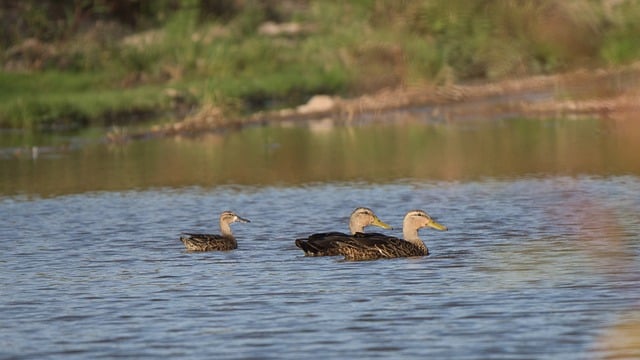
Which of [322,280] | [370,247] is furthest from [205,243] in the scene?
[322,280]

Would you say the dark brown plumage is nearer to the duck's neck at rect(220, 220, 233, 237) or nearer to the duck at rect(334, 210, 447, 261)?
the duck at rect(334, 210, 447, 261)

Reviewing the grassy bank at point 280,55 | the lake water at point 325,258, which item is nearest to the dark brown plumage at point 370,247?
the lake water at point 325,258

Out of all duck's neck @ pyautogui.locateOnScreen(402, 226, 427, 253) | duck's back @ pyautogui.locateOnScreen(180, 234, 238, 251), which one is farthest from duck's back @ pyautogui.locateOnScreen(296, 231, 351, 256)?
duck's back @ pyautogui.locateOnScreen(180, 234, 238, 251)

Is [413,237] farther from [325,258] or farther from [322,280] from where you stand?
[322,280]

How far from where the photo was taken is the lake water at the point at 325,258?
14.0m

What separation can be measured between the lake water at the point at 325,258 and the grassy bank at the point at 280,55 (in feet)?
13.6

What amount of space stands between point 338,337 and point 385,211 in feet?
31.6

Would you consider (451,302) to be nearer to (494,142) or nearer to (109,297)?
(109,297)

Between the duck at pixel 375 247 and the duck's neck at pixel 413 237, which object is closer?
the duck at pixel 375 247

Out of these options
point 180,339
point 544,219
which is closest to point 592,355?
point 180,339

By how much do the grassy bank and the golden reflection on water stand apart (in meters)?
3.02

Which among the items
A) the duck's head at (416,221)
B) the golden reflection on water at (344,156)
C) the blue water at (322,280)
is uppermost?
the duck's head at (416,221)

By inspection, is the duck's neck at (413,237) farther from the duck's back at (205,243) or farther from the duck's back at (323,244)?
the duck's back at (205,243)

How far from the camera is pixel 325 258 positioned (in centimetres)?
1847
